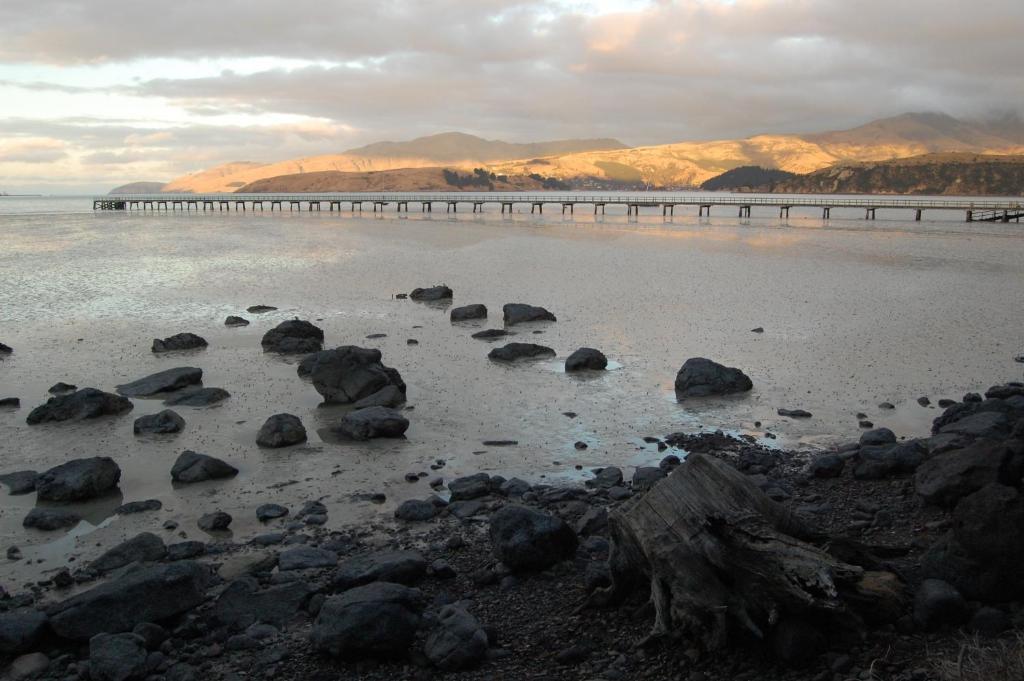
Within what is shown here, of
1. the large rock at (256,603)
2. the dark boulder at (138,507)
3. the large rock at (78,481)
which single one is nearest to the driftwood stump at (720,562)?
the large rock at (256,603)

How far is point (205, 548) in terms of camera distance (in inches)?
424

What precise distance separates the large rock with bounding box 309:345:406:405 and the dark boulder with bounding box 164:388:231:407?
2.12 meters

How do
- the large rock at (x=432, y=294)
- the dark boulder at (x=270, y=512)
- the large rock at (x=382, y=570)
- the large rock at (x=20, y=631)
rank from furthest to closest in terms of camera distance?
the large rock at (x=432, y=294) < the dark boulder at (x=270, y=512) < the large rock at (x=382, y=570) < the large rock at (x=20, y=631)

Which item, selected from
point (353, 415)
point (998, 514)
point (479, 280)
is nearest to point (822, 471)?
point (998, 514)

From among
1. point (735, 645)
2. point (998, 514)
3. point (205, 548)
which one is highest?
point (998, 514)

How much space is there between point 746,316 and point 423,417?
17589 millimetres

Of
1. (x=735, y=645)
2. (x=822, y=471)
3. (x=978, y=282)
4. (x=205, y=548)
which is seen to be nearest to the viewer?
(x=735, y=645)

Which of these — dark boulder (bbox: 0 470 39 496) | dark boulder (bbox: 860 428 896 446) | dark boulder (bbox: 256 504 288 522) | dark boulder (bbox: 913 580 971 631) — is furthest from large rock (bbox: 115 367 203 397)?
dark boulder (bbox: 913 580 971 631)

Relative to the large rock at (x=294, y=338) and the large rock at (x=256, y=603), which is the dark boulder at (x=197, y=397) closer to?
the large rock at (x=294, y=338)

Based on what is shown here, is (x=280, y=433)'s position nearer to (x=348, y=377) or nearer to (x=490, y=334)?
(x=348, y=377)

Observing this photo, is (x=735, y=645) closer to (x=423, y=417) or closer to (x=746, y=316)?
(x=423, y=417)

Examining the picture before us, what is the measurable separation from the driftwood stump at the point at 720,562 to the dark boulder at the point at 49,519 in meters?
8.13

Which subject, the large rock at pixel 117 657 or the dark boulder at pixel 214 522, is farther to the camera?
the dark boulder at pixel 214 522

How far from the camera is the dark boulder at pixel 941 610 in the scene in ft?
22.6
